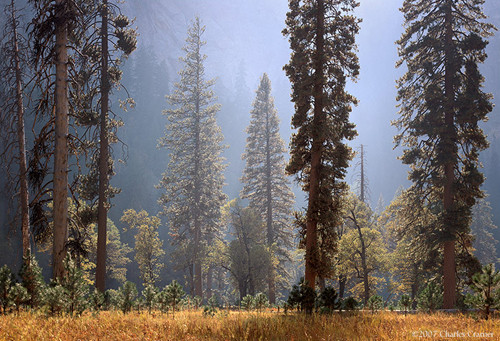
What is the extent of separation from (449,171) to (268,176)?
18.9 metres

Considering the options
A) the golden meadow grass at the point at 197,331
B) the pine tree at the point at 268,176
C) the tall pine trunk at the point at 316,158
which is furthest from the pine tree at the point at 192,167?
the golden meadow grass at the point at 197,331

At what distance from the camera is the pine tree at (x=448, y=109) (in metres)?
14.5

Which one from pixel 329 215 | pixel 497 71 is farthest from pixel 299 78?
pixel 497 71

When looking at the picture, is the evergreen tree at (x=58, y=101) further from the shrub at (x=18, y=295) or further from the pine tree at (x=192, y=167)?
the pine tree at (x=192, y=167)

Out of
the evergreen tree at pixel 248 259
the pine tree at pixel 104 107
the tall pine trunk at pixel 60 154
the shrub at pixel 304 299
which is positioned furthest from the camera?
the evergreen tree at pixel 248 259

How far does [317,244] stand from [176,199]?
21.7 m

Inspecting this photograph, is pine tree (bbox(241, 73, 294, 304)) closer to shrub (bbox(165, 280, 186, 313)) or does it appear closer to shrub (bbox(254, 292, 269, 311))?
shrub (bbox(254, 292, 269, 311))

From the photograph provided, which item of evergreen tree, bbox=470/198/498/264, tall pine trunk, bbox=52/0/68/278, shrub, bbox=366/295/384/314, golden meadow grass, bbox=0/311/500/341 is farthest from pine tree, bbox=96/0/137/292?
evergreen tree, bbox=470/198/498/264

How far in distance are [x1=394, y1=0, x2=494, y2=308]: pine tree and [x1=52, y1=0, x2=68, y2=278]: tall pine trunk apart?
1507 cm

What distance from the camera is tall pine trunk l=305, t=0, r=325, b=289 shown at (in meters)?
12.1

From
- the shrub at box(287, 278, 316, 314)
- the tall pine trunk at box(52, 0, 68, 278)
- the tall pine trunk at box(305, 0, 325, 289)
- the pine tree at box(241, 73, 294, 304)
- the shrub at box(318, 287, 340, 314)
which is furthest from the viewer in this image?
the pine tree at box(241, 73, 294, 304)

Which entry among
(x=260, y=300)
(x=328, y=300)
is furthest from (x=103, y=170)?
(x=328, y=300)

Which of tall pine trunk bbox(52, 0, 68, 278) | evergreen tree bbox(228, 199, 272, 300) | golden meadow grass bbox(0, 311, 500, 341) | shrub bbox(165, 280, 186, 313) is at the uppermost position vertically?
tall pine trunk bbox(52, 0, 68, 278)

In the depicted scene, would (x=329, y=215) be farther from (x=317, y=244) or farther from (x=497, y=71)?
(x=497, y=71)
